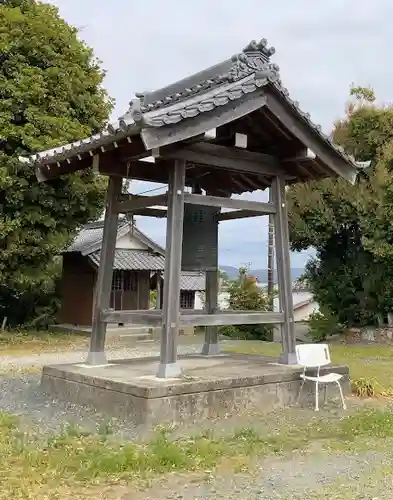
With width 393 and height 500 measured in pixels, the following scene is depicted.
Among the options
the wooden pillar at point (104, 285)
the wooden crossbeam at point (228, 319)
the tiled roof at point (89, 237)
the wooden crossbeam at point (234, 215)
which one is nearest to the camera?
the wooden crossbeam at point (228, 319)

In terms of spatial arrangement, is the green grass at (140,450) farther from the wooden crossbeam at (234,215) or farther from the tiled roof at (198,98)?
the wooden crossbeam at (234,215)

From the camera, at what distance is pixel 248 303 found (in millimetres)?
21094

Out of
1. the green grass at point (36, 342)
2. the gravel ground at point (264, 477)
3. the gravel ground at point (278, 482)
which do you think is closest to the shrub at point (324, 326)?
the green grass at point (36, 342)

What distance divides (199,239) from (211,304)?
1.32 meters

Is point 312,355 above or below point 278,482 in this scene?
above

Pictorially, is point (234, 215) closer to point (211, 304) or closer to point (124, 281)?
point (211, 304)

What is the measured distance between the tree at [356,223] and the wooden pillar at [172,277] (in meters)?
12.0

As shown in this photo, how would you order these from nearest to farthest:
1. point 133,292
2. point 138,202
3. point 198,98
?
point 198,98 < point 138,202 < point 133,292

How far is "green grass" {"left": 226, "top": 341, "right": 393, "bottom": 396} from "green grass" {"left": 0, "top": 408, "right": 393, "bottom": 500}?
1.94m

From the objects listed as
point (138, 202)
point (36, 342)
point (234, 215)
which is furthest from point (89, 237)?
point (138, 202)

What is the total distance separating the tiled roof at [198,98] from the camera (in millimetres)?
7160

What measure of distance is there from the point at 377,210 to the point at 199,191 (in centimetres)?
1009

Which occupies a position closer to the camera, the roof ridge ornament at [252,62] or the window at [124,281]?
the roof ridge ornament at [252,62]

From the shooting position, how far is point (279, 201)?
904 centimetres
